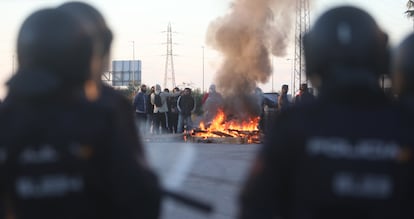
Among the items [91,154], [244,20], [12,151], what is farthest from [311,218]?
[244,20]

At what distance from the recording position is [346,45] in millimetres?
3125

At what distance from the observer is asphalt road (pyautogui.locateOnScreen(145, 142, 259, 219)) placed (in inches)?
148

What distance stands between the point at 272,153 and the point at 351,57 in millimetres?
422

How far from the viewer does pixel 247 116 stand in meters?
28.8

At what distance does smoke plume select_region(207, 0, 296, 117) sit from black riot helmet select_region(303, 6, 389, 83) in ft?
89.8

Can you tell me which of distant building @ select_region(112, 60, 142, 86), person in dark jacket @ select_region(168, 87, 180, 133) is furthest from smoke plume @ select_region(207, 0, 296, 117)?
distant building @ select_region(112, 60, 142, 86)

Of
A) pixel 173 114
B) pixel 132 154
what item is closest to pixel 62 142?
pixel 132 154

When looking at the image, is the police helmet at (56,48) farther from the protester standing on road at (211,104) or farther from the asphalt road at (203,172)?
the protester standing on road at (211,104)

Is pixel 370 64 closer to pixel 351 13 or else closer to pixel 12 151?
pixel 351 13

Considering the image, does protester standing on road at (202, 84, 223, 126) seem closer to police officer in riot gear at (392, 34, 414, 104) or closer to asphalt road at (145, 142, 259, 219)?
asphalt road at (145, 142, 259, 219)

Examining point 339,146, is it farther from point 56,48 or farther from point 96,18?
point 96,18

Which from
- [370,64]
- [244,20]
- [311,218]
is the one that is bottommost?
[311,218]

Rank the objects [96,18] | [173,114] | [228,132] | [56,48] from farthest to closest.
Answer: [173,114]
[228,132]
[96,18]
[56,48]

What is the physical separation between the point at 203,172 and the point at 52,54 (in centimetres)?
1064
